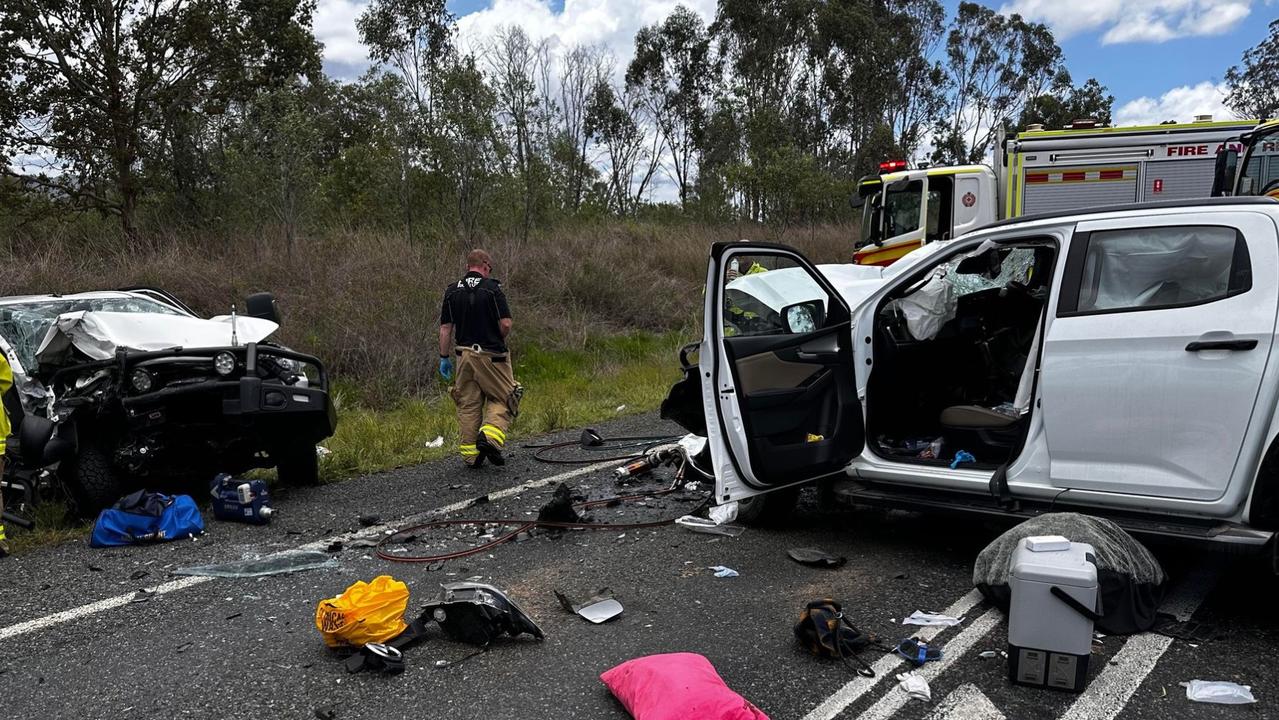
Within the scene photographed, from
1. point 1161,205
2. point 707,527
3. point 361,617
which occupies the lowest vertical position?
point 707,527

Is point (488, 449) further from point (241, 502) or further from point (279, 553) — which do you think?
point (279, 553)

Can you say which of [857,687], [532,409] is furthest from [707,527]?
[532,409]

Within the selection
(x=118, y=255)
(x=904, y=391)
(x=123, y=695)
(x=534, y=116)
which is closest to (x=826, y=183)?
(x=534, y=116)

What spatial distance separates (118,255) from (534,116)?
9.44 meters

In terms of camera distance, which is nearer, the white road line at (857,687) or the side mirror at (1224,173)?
the white road line at (857,687)

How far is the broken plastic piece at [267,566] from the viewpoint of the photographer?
15.8ft

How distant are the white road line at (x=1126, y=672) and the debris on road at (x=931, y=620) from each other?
0.64 metres

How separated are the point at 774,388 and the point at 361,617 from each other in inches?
93.2

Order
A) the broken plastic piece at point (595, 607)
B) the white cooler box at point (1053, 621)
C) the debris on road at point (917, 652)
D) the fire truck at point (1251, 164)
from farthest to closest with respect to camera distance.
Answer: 1. the fire truck at point (1251, 164)
2. the broken plastic piece at point (595, 607)
3. the debris on road at point (917, 652)
4. the white cooler box at point (1053, 621)

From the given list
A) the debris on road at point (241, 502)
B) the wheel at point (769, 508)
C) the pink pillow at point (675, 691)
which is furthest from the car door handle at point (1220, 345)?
the debris on road at point (241, 502)

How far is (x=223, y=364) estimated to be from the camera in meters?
5.93

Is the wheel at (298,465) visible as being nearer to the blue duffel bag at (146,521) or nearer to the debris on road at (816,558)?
the blue duffel bag at (146,521)

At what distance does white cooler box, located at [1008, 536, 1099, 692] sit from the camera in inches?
128

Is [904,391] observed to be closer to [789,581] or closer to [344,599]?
[789,581]
